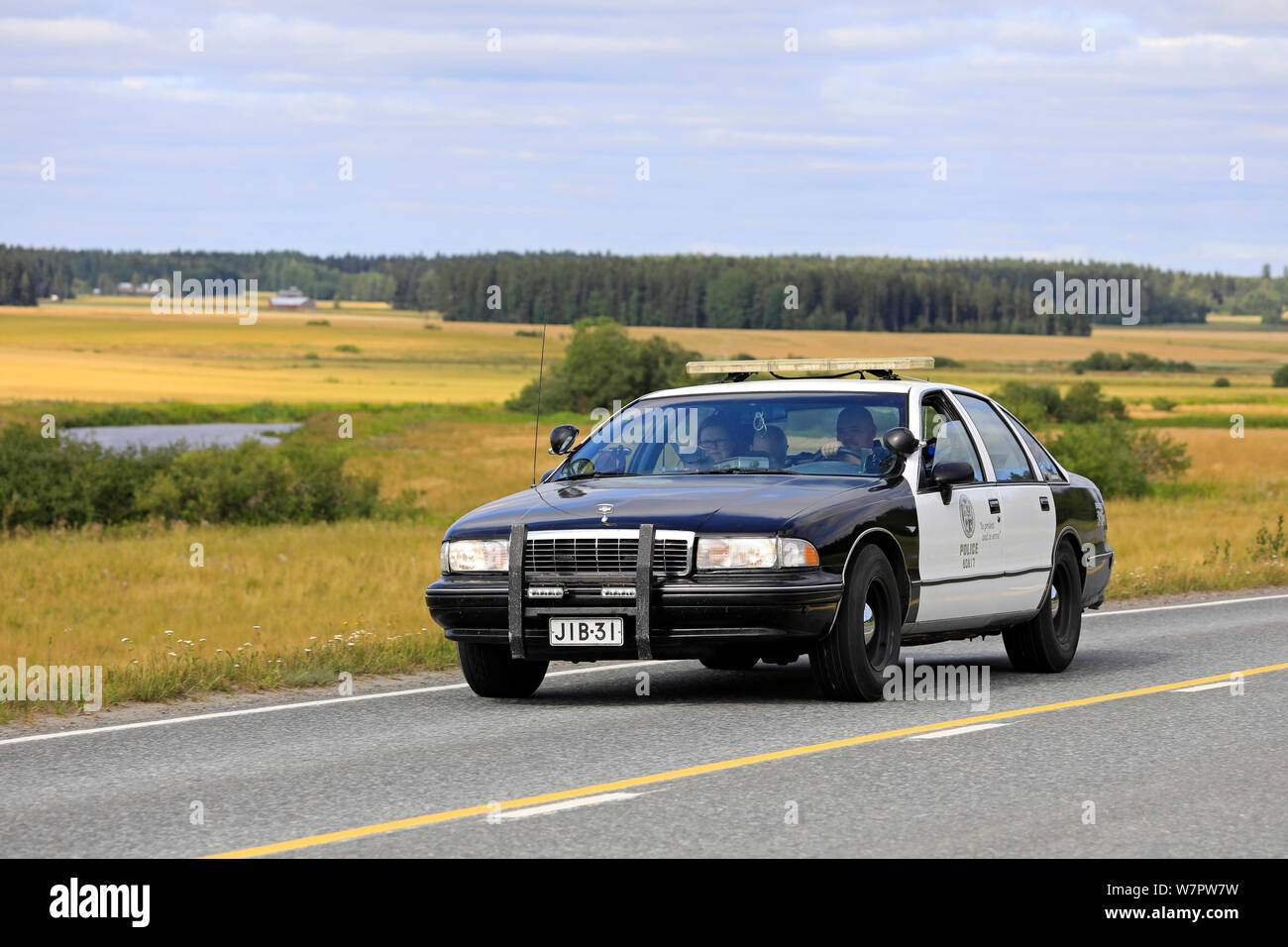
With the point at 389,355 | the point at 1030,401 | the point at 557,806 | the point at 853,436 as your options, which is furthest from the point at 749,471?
the point at 389,355

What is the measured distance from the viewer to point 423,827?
673 cm

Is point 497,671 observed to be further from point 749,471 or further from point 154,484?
point 154,484

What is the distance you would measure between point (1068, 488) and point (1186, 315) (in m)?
171

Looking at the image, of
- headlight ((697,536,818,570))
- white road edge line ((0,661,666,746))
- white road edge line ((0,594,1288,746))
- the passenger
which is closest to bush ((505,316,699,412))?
white road edge line ((0,594,1288,746))

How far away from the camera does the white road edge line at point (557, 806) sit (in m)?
6.92

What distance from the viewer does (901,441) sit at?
1034cm

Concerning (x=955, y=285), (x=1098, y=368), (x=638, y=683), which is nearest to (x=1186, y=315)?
(x=955, y=285)

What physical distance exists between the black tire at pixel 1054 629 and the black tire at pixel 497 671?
10.6 feet

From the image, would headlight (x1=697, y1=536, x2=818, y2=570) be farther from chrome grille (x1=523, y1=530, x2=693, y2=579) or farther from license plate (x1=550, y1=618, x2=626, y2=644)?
license plate (x1=550, y1=618, x2=626, y2=644)

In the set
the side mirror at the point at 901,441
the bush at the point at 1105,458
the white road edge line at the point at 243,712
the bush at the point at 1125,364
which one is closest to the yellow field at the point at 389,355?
the bush at the point at 1125,364

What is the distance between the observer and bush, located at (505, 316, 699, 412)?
112 m

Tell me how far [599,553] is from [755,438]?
1.68 metres

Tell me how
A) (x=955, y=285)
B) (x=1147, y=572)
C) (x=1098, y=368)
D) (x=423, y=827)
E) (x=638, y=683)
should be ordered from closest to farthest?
(x=423, y=827)
(x=638, y=683)
(x=1147, y=572)
(x=1098, y=368)
(x=955, y=285)
